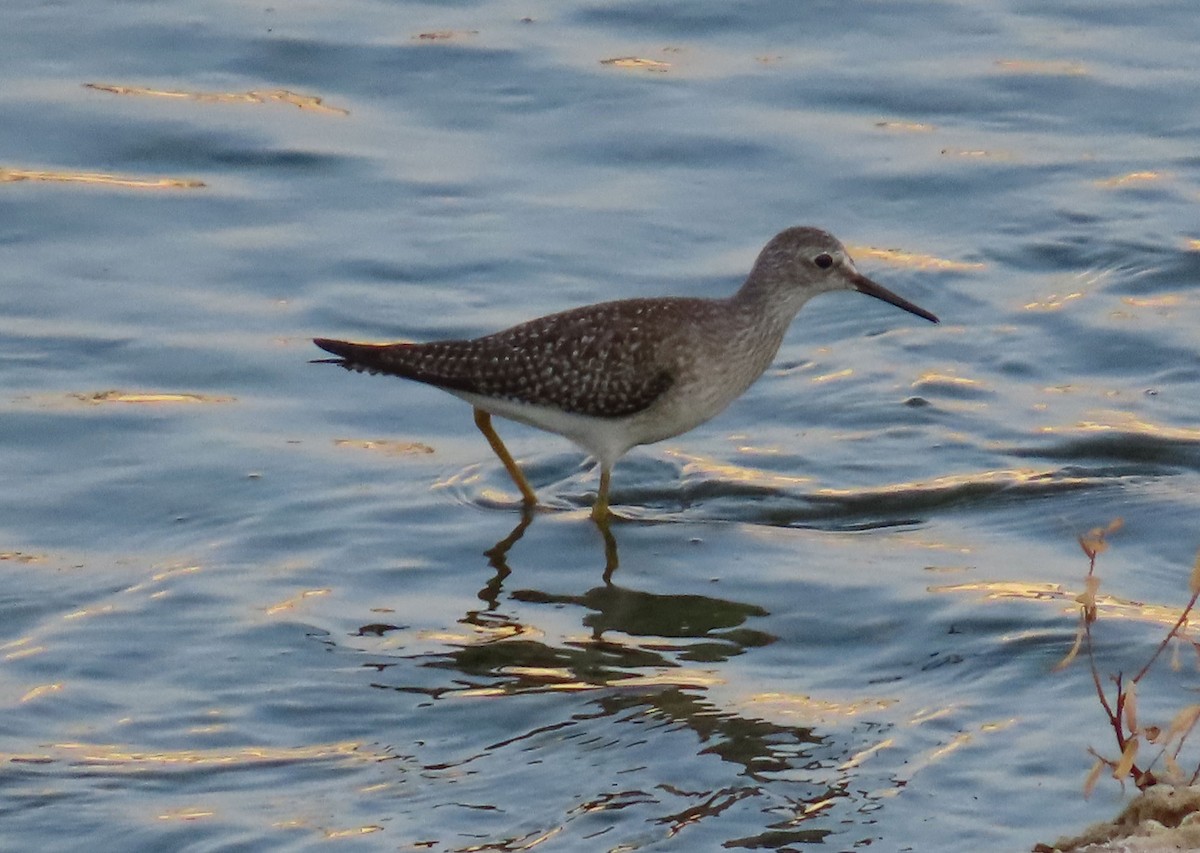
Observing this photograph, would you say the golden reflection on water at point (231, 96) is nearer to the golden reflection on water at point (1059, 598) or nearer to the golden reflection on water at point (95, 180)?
the golden reflection on water at point (95, 180)

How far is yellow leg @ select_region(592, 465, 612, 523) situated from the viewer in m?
9.14

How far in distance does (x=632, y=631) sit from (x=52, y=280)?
461cm

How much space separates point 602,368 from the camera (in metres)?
9.29

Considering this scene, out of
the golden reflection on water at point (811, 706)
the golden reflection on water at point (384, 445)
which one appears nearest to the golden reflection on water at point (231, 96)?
the golden reflection on water at point (384, 445)

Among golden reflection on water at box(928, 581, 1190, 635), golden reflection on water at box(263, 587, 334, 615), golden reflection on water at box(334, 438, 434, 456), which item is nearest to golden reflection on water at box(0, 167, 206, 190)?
golden reflection on water at box(334, 438, 434, 456)

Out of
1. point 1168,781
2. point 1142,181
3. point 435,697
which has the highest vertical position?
point 1142,181

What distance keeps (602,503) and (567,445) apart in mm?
1167

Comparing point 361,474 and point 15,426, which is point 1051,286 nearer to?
point 361,474

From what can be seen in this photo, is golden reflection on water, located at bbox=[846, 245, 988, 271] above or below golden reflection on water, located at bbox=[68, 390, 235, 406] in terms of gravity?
above

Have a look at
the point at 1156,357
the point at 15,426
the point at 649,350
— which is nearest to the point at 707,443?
the point at 649,350

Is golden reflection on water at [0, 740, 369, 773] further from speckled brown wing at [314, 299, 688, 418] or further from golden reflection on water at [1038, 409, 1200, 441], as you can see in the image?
golden reflection on water at [1038, 409, 1200, 441]

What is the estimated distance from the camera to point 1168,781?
5.77 meters

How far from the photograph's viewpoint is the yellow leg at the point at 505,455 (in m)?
9.39

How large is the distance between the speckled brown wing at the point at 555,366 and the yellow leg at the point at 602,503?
278mm
